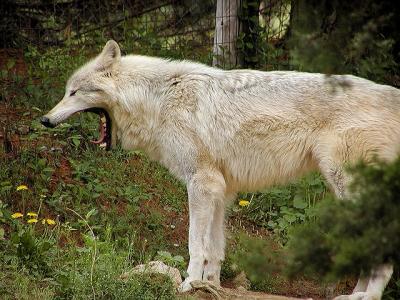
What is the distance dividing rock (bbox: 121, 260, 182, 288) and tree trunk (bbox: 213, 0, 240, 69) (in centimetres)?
388

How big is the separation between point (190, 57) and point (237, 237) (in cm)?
336

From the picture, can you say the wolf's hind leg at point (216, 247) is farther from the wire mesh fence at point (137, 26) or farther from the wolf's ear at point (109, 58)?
the wire mesh fence at point (137, 26)

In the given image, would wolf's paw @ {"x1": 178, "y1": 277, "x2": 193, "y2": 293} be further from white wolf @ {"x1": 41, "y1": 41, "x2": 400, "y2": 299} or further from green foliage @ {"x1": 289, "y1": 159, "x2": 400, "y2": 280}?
green foliage @ {"x1": 289, "y1": 159, "x2": 400, "y2": 280}

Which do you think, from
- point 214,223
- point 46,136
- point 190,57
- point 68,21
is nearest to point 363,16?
point 214,223

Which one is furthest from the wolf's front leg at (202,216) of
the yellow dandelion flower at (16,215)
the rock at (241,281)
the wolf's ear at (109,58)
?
the yellow dandelion flower at (16,215)

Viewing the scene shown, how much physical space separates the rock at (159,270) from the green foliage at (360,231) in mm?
2832

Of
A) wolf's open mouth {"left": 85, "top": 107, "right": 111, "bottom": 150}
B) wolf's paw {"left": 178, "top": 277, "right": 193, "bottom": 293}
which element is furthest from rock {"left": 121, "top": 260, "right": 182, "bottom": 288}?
wolf's open mouth {"left": 85, "top": 107, "right": 111, "bottom": 150}

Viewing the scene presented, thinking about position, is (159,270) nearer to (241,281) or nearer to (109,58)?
(241,281)

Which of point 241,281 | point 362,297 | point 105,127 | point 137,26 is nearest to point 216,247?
point 241,281

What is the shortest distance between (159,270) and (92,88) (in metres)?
1.90

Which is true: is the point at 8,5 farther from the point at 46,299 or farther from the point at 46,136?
the point at 46,299

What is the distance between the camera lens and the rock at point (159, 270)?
615 cm

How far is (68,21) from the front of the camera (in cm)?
1123

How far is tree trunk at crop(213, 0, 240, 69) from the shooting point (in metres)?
9.99
